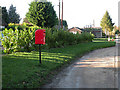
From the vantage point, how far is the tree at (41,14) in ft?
131

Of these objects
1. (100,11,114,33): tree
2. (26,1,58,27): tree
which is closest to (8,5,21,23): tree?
(26,1,58,27): tree

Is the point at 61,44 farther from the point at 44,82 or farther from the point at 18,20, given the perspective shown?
the point at 18,20

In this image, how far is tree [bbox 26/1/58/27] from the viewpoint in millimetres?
40031

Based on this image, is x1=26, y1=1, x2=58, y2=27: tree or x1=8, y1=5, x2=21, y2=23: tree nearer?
x1=26, y1=1, x2=58, y2=27: tree

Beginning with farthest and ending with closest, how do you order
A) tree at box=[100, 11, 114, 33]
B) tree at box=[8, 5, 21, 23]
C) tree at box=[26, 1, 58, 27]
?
tree at box=[100, 11, 114, 33]
tree at box=[8, 5, 21, 23]
tree at box=[26, 1, 58, 27]

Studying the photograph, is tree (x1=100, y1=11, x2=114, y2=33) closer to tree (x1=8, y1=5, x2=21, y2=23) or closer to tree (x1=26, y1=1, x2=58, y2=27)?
tree (x1=8, y1=5, x2=21, y2=23)

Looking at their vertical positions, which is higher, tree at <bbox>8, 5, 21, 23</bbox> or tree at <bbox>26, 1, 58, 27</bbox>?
tree at <bbox>8, 5, 21, 23</bbox>

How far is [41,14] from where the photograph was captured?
40031mm

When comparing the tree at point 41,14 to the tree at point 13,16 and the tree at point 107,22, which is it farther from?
the tree at point 107,22

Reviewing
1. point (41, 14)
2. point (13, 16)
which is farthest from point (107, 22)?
point (41, 14)

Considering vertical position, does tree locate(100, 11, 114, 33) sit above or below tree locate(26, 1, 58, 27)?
above

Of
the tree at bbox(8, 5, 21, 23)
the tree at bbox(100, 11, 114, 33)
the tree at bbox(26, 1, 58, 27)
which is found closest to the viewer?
the tree at bbox(26, 1, 58, 27)

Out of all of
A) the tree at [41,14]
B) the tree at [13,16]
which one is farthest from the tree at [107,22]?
the tree at [41,14]

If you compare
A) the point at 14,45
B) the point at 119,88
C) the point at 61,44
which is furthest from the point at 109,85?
the point at 61,44
